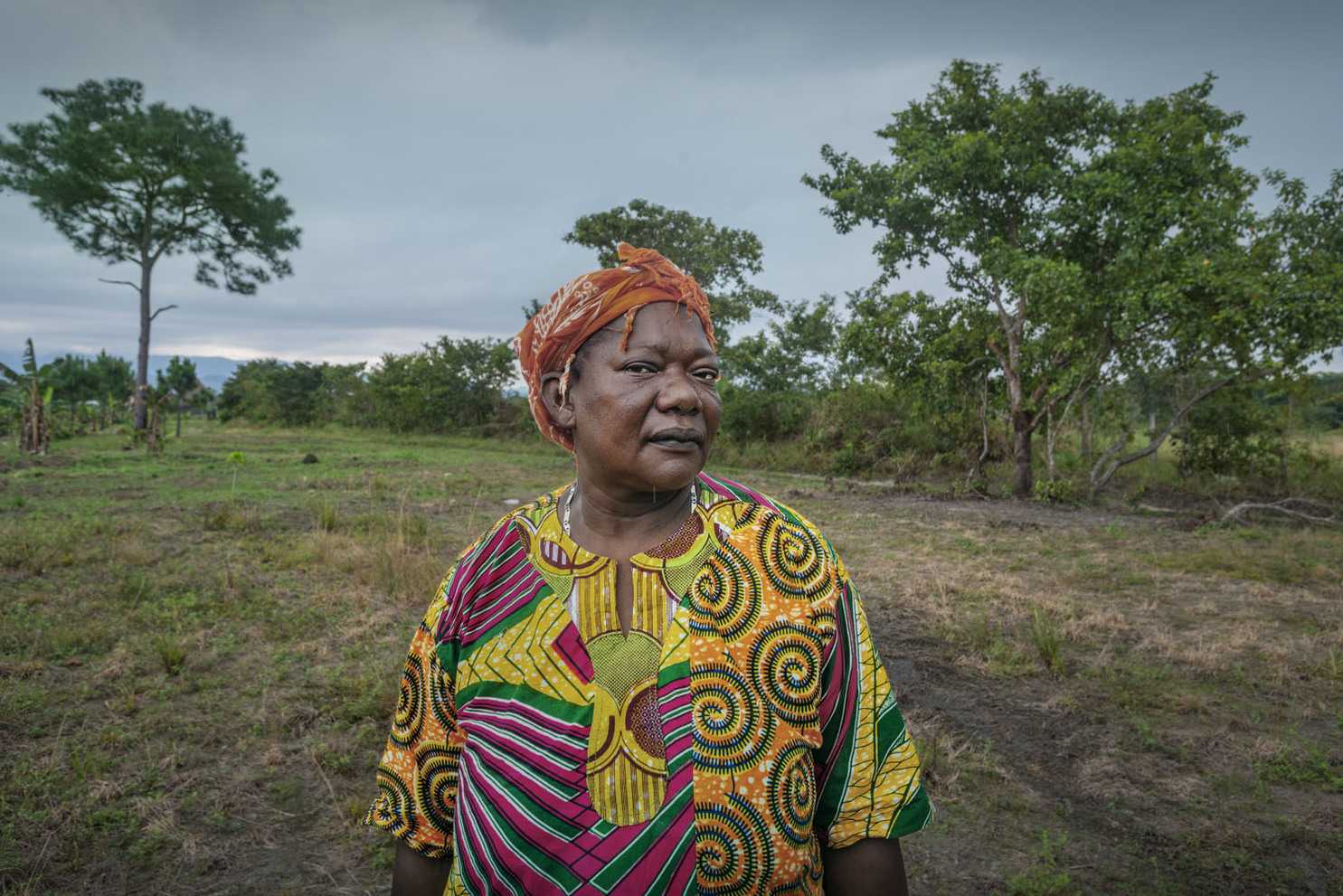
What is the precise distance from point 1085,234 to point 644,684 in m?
12.2

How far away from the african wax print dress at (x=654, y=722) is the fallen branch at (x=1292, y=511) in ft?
35.5

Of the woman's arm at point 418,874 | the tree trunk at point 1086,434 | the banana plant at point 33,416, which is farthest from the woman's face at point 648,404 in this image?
the banana plant at point 33,416

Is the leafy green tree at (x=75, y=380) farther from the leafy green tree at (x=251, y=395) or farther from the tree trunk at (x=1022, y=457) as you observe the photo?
the tree trunk at (x=1022, y=457)

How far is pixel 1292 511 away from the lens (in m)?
9.38

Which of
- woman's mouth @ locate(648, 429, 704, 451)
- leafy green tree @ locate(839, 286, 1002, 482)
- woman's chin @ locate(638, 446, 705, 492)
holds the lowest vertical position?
woman's chin @ locate(638, 446, 705, 492)

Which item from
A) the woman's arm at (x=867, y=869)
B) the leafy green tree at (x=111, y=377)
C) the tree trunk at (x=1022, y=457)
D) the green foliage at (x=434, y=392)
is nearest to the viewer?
the woman's arm at (x=867, y=869)

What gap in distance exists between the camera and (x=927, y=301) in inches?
494

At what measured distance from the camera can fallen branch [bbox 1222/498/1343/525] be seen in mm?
9203

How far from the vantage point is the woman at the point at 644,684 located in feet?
3.47

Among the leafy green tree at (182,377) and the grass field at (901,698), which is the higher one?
the leafy green tree at (182,377)

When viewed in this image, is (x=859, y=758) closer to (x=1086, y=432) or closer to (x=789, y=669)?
(x=789, y=669)

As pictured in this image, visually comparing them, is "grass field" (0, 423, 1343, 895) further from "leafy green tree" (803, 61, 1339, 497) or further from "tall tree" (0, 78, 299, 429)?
"tall tree" (0, 78, 299, 429)

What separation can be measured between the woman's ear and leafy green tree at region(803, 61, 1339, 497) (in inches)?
414

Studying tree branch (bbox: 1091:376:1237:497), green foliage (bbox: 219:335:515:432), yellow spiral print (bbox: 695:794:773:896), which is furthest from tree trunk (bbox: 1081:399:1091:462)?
green foliage (bbox: 219:335:515:432)
